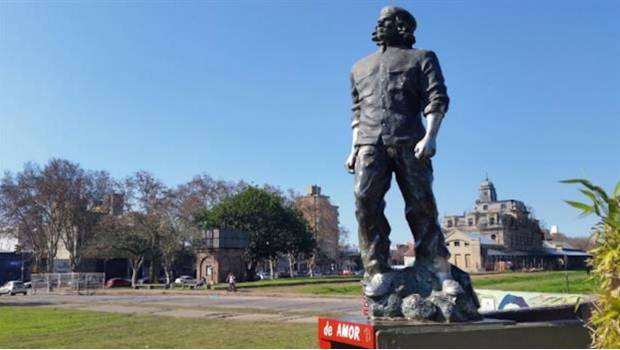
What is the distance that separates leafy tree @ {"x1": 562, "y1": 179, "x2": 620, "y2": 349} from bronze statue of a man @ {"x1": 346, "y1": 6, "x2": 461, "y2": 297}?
2.68 meters

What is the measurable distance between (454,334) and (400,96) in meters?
2.22

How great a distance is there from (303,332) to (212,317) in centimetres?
553

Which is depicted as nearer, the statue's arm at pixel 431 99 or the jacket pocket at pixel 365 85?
the statue's arm at pixel 431 99

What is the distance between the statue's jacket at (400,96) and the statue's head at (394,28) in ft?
0.38

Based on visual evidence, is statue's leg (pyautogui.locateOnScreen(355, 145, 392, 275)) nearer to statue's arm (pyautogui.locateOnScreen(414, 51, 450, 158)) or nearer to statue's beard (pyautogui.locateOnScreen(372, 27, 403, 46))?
statue's arm (pyautogui.locateOnScreen(414, 51, 450, 158))

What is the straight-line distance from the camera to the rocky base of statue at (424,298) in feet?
14.6

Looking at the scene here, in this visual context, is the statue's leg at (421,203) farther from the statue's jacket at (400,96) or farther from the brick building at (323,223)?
the brick building at (323,223)

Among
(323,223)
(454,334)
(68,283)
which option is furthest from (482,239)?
(454,334)

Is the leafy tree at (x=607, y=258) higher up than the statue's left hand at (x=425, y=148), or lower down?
lower down

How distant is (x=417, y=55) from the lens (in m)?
5.27

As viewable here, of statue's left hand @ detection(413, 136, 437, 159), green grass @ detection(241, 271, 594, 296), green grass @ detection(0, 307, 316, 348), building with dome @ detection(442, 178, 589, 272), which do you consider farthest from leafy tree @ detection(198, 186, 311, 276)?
statue's left hand @ detection(413, 136, 437, 159)

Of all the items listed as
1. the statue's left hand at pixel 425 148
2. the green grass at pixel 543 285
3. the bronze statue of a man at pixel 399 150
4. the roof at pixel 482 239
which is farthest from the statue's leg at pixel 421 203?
the roof at pixel 482 239

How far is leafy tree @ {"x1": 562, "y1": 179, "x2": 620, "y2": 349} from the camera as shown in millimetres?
2207

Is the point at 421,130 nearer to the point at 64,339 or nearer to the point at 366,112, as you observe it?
the point at 366,112
